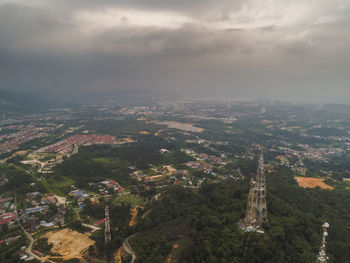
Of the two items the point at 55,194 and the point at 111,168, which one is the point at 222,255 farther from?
the point at 111,168

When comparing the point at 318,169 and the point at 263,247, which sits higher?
the point at 263,247

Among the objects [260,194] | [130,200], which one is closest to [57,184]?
[130,200]

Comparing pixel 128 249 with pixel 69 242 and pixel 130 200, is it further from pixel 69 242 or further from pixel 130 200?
pixel 130 200

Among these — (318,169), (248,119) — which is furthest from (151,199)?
(248,119)

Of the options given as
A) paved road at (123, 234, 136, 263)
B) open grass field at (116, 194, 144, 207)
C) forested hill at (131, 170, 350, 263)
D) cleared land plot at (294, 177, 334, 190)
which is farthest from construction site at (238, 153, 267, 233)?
cleared land plot at (294, 177, 334, 190)

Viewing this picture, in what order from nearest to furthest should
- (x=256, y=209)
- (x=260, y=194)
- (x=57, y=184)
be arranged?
(x=260, y=194), (x=256, y=209), (x=57, y=184)

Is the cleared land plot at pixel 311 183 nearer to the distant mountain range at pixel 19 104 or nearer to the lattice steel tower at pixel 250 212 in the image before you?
the lattice steel tower at pixel 250 212
